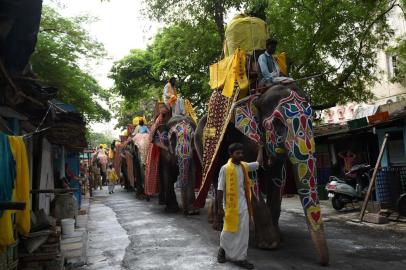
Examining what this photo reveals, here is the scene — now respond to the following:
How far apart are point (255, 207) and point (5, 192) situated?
3.72m

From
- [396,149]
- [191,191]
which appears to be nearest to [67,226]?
[191,191]

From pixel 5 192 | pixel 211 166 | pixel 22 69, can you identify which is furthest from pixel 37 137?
pixel 5 192

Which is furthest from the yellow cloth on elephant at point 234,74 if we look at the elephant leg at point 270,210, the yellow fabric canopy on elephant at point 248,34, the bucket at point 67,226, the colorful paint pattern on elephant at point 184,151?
the bucket at point 67,226

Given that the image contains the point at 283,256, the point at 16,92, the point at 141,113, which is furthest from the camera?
the point at 141,113

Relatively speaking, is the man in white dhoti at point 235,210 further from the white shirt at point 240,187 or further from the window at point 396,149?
the window at point 396,149

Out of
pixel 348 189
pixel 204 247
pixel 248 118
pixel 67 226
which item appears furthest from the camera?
pixel 348 189

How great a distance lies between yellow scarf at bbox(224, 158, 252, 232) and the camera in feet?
18.9

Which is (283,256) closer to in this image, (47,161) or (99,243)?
(99,243)

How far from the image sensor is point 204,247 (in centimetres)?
682

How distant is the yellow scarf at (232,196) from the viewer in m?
5.77

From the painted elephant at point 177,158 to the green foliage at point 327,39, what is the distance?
13.6 feet

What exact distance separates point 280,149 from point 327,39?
24.6ft

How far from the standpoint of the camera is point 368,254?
20.2 feet

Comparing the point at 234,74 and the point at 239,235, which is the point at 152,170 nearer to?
the point at 234,74
